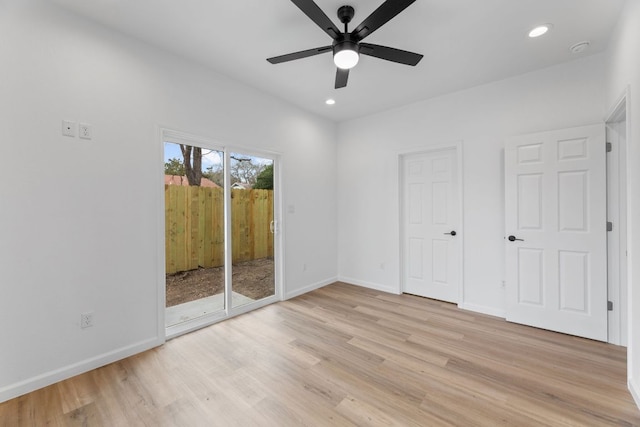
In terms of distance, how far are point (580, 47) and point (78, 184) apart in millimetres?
4654

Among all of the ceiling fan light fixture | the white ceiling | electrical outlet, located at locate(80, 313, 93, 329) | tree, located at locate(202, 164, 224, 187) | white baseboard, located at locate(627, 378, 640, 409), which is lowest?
white baseboard, located at locate(627, 378, 640, 409)

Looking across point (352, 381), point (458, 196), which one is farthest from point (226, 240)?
point (458, 196)

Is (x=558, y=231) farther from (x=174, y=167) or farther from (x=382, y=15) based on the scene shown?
(x=174, y=167)

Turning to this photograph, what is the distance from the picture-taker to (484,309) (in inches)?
128

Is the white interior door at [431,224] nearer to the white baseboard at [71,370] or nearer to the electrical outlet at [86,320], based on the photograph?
the white baseboard at [71,370]

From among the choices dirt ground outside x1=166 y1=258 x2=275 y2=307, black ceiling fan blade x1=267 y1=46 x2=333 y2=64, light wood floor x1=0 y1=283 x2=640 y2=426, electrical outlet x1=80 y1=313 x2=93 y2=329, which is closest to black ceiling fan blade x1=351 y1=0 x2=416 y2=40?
black ceiling fan blade x1=267 y1=46 x2=333 y2=64

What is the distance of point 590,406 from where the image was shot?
5.72ft

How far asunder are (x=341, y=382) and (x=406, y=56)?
259 centimetres

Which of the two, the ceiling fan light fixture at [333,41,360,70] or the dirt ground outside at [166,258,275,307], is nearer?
the ceiling fan light fixture at [333,41,360,70]

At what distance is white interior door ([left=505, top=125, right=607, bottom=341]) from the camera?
2580mm

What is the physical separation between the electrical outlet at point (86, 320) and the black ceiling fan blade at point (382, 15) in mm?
3058

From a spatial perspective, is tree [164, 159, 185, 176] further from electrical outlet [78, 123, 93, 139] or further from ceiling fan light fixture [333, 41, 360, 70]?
ceiling fan light fixture [333, 41, 360, 70]

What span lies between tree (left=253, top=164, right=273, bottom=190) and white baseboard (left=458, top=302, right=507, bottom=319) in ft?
9.98

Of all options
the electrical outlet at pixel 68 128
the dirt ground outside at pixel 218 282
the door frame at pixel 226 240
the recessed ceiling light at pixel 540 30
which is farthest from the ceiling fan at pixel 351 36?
the dirt ground outside at pixel 218 282
